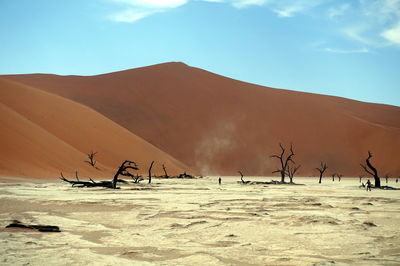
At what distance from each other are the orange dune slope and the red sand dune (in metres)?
12.4

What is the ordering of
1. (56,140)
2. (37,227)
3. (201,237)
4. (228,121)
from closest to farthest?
(201,237)
(37,227)
(56,140)
(228,121)

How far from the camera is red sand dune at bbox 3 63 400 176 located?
67.0 metres

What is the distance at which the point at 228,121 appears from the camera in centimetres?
7388

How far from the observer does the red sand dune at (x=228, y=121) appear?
67.0 m

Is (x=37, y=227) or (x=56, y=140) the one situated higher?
(x=56, y=140)

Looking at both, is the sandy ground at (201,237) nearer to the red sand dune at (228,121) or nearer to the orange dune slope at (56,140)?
the orange dune slope at (56,140)

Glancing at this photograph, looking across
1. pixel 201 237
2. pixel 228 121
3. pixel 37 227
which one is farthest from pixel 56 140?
pixel 228 121

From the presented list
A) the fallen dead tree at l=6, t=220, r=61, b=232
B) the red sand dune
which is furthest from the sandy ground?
the red sand dune

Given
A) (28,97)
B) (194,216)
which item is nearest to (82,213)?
(194,216)

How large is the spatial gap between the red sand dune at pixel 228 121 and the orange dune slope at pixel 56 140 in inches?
487

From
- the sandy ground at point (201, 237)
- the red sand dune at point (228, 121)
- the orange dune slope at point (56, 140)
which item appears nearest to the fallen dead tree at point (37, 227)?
the sandy ground at point (201, 237)

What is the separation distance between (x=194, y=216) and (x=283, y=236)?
287cm

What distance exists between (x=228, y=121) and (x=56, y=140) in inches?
1470

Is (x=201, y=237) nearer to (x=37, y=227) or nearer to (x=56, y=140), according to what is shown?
(x=37, y=227)
